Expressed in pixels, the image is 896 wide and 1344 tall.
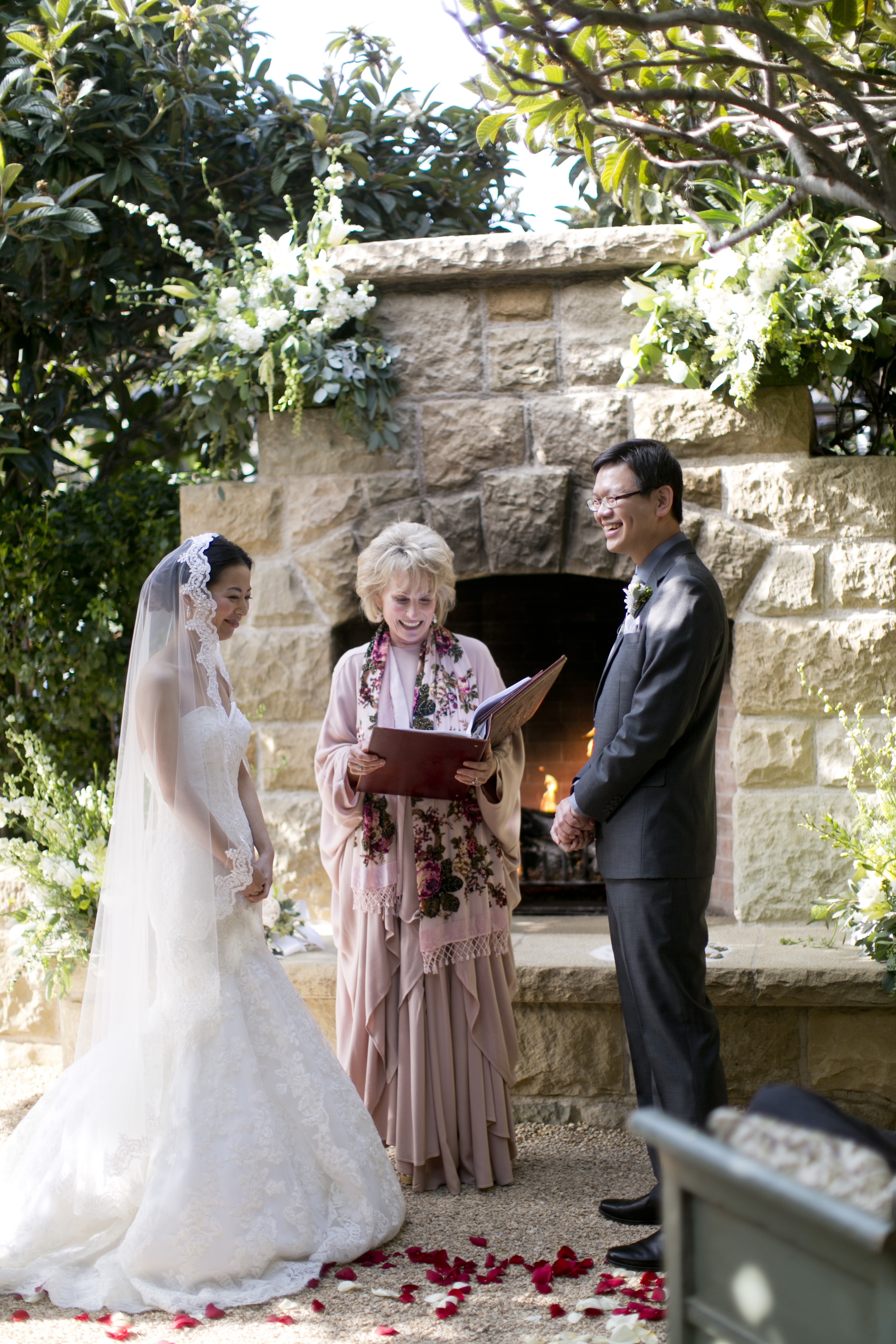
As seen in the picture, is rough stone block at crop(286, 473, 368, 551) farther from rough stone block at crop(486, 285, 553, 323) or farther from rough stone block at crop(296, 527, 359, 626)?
rough stone block at crop(486, 285, 553, 323)

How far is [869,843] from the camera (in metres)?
3.42

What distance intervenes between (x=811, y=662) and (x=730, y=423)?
848mm

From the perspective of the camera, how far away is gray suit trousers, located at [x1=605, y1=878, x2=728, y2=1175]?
2.67 metres

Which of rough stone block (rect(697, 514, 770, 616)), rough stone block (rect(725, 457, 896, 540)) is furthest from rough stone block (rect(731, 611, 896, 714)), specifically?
rough stone block (rect(725, 457, 896, 540))

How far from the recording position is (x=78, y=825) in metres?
3.90

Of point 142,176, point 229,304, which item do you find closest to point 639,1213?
point 229,304

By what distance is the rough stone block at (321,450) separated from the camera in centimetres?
399

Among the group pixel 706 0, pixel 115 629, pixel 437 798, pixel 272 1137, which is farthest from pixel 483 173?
pixel 272 1137

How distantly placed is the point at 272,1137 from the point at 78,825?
5.37 feet

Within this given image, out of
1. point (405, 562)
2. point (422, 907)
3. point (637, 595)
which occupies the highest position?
point (405, 562)

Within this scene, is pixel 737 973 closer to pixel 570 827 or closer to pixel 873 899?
pixel 873 899

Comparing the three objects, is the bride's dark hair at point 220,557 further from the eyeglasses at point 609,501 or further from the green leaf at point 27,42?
the green leaf at point 27,42

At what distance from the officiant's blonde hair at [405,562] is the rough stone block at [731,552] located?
→ 3.35 ft

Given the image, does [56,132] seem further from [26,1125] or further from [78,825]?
[26,1125]
